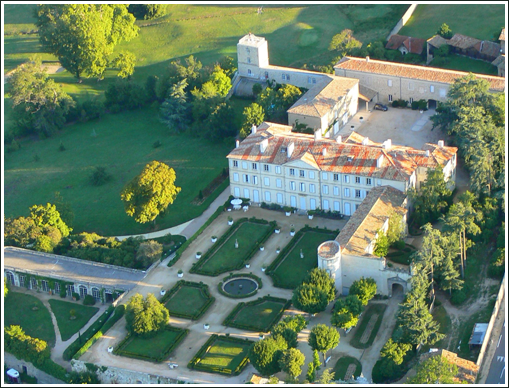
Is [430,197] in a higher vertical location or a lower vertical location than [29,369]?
higher

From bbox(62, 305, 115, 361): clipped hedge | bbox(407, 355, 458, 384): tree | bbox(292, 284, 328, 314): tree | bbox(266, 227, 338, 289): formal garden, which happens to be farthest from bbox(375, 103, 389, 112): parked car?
bbox(407, 355, 458, 384): tree

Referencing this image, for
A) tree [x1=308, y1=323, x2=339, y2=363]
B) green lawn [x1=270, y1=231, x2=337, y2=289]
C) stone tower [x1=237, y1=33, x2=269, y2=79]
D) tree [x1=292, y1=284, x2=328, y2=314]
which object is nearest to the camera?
tree [x1=308, y1=323, x2=339, y2=363]

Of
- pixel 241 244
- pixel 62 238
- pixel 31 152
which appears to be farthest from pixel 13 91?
pixel 241 244

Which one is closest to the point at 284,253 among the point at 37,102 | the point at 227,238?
the point at 227,238

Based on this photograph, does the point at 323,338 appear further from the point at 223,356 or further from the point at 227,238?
the point at 227,238

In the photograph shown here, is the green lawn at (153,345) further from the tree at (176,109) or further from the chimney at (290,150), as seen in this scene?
the tree at (176,109)

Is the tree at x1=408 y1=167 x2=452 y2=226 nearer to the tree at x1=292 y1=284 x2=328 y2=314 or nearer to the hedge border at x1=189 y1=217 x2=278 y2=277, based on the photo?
the hedge border at x1=189 y1=217 x2=278 y2=277

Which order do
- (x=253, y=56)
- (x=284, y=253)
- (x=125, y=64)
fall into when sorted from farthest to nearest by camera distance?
(x=125, y=64)
(x=253, y=56)
(x=284, y=253)
